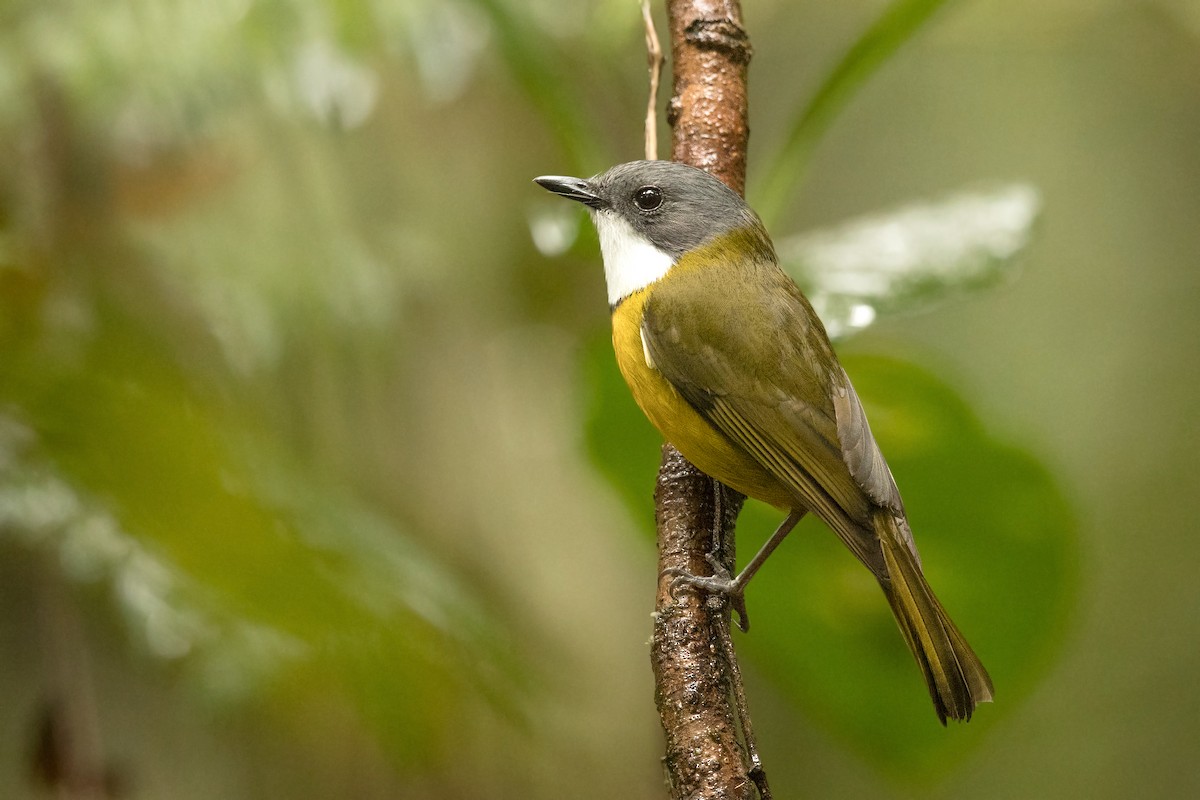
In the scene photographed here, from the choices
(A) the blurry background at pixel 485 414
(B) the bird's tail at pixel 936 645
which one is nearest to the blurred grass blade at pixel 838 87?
(A) the blurry background at pixel 485 414

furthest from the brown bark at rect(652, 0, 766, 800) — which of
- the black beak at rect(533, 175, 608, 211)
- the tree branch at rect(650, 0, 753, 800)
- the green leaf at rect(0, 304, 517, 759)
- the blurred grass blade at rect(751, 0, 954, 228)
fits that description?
the green leaf at rect(0, 304, 517, 759)

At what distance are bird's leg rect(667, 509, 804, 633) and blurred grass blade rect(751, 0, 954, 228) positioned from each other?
78 centimetres

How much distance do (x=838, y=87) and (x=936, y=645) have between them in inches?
48.2

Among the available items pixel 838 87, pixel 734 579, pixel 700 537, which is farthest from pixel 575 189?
pixel 734 579

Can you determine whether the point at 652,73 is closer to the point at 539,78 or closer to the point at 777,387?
the point at 539,78

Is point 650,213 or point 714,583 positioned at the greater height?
point 650,213

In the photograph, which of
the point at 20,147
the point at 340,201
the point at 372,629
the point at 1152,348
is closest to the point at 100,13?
the point at 20,147

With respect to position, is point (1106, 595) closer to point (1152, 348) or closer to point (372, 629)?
point (1152, 348)

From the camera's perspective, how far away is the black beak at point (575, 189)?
7.98ft

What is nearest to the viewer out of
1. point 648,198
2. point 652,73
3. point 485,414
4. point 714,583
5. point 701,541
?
point 714,583

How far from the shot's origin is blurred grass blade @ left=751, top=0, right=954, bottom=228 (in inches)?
86.8

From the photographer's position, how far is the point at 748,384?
6.70 feet

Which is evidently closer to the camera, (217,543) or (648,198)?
(217,543)

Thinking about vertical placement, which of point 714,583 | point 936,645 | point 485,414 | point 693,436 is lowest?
point 936,645
